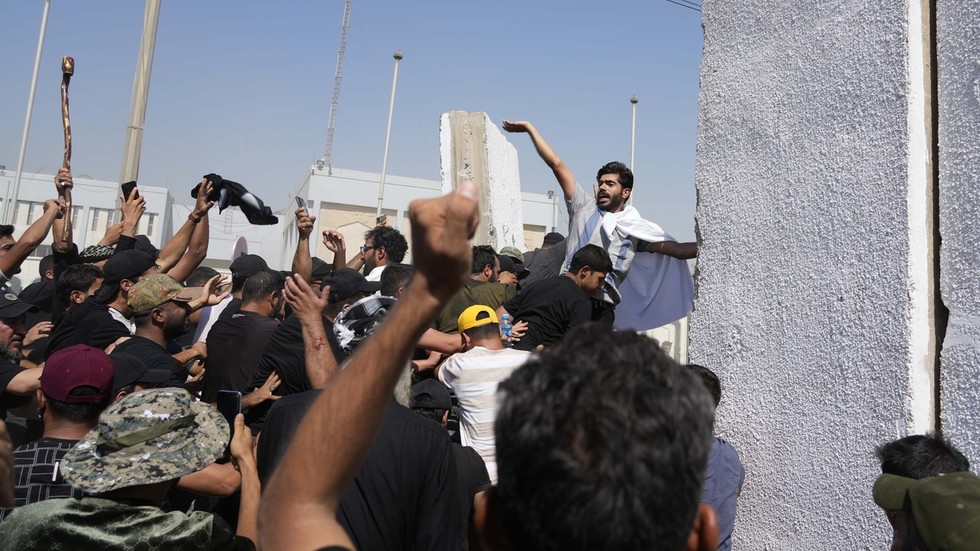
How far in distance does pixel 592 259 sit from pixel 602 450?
146 inches

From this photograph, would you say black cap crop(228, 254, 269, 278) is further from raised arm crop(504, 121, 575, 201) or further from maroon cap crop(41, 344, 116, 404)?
maroon cap crop(41, 344, 116, 404)

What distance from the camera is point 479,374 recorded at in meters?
3.84

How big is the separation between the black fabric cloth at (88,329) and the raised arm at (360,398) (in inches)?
145

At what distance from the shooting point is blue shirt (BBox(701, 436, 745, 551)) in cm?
341

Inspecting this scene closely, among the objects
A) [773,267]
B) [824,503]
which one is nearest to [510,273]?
[773,267]

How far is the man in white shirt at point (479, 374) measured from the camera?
12.6 ft

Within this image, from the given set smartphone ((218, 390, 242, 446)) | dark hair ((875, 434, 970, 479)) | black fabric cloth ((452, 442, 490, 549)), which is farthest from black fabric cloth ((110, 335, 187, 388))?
dark hair ((875, 434, 970, 479))

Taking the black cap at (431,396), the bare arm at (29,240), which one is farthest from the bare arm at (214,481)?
the bare arm at (29,240)

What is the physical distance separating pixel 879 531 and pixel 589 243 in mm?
2390

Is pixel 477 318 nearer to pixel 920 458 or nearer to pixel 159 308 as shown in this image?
pixel 159 308

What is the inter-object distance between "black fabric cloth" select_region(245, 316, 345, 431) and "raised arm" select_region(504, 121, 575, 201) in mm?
1865

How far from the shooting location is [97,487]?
7.20 ft

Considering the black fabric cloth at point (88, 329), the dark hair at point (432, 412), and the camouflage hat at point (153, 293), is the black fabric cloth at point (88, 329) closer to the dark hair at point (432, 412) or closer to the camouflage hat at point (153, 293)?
the camouflage hat at point (153, 293)

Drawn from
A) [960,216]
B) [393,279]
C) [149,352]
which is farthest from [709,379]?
[149,352]
